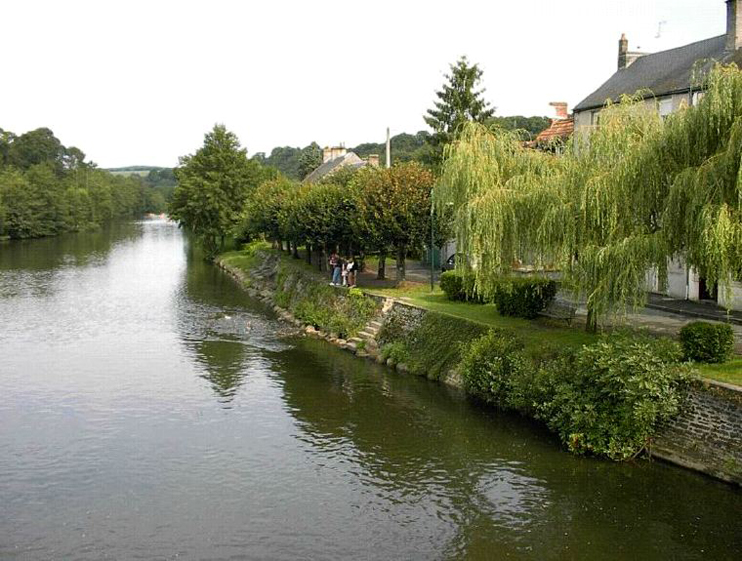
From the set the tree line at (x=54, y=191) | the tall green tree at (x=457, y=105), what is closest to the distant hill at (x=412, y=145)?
the tall green tree at (x=457, y=105)

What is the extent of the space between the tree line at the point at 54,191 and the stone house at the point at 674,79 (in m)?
78.2

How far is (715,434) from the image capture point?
51.5ft

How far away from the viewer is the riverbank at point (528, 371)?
51.8 feet

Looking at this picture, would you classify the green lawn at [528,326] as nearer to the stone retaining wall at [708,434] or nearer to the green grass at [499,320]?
the green grass at [499,320]

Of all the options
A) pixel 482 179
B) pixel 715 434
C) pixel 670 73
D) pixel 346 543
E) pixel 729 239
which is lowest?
pixel 346 543

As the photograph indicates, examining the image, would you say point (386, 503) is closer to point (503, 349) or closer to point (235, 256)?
point (503, 349)

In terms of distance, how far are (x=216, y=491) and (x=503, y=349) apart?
9748 millimetres

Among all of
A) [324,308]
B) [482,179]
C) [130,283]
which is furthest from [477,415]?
[130,283]

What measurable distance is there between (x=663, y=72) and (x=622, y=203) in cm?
1763

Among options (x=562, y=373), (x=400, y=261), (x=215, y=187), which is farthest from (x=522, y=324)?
(x=215, y=187)

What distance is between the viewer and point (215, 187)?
66.9 meters

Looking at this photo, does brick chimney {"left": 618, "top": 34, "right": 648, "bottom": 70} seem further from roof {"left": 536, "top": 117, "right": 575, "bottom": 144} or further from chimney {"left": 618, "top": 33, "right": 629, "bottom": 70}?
roof {"left": 536, "top": 117, "right": 575, "bottom": 144}

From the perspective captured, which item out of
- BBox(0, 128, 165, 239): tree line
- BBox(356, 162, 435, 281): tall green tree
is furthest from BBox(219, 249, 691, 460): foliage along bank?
BBox(0, 128, 165, 239): tree line

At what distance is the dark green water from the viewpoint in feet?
44.0
